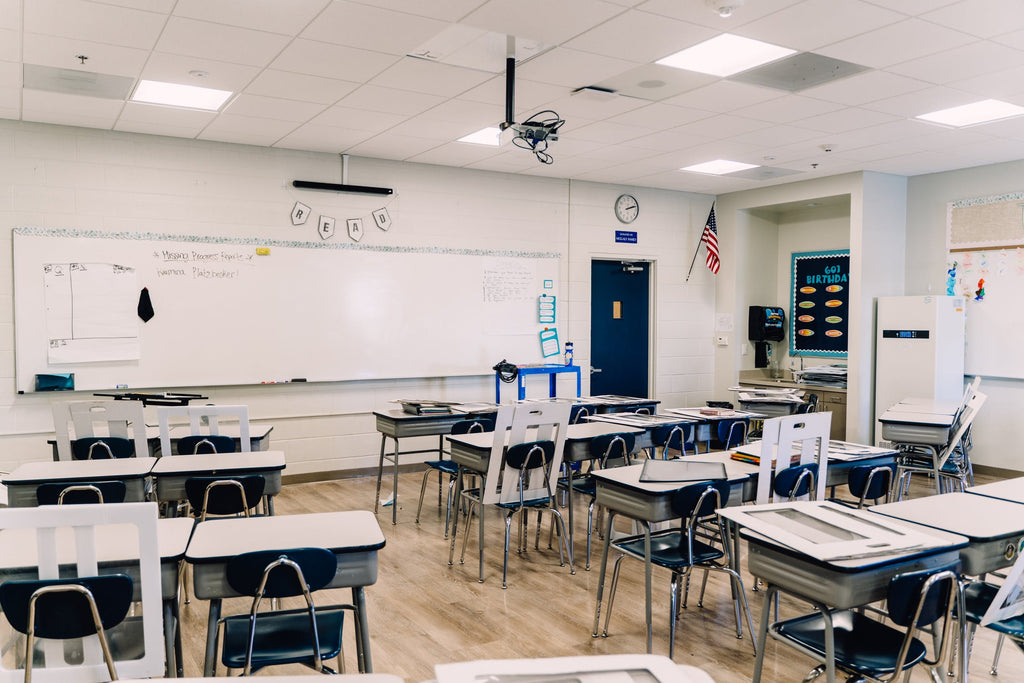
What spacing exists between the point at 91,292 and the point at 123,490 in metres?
3.19

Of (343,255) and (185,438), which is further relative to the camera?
(343,255)

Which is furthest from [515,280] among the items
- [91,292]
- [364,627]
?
[364,627]

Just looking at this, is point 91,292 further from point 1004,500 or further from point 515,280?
point 1004,500

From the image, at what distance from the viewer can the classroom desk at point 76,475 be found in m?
3.33

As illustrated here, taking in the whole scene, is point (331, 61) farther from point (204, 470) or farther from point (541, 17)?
point (204, 470)

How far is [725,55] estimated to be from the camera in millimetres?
4309

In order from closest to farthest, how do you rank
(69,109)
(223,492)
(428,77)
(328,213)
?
(223,492)
(428,77)
(69,109)
(328,213)

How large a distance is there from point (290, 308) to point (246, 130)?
1573 millimetres

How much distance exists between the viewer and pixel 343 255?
6.87 metres

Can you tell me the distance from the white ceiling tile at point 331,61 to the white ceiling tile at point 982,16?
2877mm

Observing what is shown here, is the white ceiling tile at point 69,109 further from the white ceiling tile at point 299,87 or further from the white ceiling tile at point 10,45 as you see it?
the white ceiling tile at point 299,87

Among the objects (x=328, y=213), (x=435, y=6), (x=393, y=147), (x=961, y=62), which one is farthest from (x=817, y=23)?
(x=328, y=213)

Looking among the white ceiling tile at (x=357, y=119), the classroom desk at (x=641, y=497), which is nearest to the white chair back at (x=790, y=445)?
the classroom desk at (x=641, y=497)

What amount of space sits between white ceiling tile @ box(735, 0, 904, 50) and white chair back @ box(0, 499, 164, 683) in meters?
3.51
